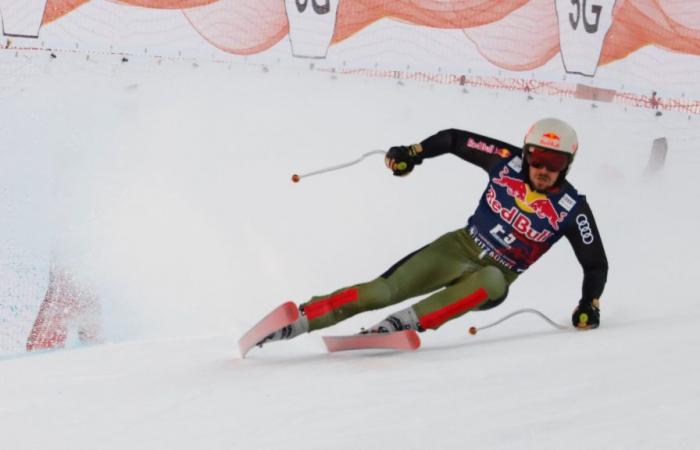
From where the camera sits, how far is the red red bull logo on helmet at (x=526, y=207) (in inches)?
135

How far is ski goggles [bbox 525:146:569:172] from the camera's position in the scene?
3.37m

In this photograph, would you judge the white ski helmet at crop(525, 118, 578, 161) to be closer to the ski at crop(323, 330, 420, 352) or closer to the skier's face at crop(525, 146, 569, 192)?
the skier's face at crop(525, 146, 569, 192)

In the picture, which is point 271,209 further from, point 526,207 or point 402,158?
point 526,207

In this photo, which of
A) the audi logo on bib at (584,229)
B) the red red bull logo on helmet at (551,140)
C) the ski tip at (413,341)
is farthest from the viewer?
the audi logo on bib at (584,229)

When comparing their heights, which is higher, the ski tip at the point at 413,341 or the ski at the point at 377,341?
the ski tip at the point at 413,341

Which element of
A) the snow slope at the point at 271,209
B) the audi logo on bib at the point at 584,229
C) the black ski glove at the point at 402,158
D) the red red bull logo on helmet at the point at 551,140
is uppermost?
the red red bull logo on helmet at the point at 551,140

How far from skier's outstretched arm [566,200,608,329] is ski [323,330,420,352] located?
0.83 meters

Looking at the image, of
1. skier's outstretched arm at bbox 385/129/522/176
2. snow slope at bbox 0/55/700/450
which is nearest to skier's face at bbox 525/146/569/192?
skier's outstretched arm at bbox 385/129/522/176

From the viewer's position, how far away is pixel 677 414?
176 cm

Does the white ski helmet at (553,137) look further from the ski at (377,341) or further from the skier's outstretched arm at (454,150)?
the ski at (377,341)

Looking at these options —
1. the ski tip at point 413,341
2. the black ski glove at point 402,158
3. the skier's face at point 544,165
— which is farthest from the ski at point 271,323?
the skier's face at point 544,165

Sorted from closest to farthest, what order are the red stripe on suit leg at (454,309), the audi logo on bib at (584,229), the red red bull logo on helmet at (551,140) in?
the red stripe on suit leg at (454,309) < the red red bull logo on helmet at (551,140) < the audi logo on bib at (584,229)

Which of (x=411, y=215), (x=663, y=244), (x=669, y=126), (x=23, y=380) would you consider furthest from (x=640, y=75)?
(x=23, y=380)

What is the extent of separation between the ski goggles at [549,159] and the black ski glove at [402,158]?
Result: 45 cm
